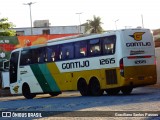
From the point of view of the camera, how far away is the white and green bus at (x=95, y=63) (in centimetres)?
2305

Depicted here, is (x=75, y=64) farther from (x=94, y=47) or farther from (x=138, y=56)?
(x=138, y=56)

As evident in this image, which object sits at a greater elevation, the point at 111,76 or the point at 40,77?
the point at 111,76

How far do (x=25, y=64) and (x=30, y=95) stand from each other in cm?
198

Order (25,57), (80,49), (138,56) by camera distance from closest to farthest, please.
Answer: (138,56)
(80,49)
(25,57)

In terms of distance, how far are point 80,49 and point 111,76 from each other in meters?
2.61

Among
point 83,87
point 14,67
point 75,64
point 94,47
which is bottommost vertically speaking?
point 83,87

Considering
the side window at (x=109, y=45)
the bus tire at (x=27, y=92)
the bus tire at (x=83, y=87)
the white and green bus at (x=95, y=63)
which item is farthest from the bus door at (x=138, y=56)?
the bus tire at (x=27, y=92)

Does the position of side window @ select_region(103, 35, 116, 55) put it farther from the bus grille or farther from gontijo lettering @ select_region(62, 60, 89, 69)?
gontijo lettering @ select_region(62, 60, 89, 69)

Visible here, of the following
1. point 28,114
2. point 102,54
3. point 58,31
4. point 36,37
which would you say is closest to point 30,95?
point 102,54

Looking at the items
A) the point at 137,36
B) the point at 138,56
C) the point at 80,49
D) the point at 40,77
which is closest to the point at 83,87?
the point at 80,49

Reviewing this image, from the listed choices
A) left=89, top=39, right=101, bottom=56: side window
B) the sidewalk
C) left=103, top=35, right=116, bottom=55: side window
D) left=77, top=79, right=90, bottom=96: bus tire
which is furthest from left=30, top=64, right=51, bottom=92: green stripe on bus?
the sidewalk

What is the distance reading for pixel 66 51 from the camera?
26.0 meters

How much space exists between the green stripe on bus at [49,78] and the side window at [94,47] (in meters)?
3.89

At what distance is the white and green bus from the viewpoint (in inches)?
907
